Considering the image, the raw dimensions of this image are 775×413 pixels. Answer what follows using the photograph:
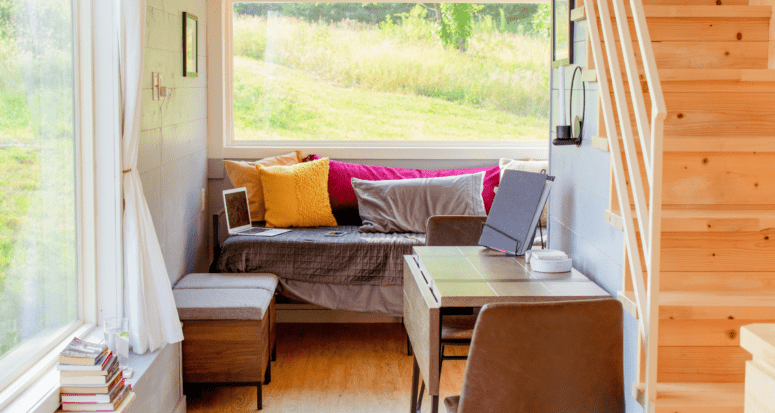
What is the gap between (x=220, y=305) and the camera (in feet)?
10.1

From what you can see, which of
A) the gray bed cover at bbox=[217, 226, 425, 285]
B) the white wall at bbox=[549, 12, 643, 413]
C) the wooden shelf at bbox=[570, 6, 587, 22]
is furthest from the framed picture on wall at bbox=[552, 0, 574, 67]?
the gray bed cover at bbox=[217, 226, 425, 285]

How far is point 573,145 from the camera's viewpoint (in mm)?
2619

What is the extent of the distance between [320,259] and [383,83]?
1.39m

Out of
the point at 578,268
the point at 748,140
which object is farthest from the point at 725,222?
the point at 578,268

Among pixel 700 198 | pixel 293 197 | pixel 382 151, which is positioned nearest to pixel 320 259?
pixel 293 197

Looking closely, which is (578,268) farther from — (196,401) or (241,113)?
(241,113)

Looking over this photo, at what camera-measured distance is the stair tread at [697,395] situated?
1.73 meters

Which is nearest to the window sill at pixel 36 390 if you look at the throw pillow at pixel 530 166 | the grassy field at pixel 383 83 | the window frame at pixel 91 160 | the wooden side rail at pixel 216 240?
the window frame at pixel 91 160

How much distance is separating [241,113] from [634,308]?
10.8 feet

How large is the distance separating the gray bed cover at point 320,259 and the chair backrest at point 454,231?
0.73m

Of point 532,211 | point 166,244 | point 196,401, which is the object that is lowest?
point 196,401

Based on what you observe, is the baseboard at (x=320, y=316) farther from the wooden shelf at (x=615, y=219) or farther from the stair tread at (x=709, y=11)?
the stair tread at (x=709, y=11)

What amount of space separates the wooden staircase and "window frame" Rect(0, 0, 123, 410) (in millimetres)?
1607

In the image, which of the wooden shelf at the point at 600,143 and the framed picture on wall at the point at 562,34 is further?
the framed picture on wall at the point at 562,34
